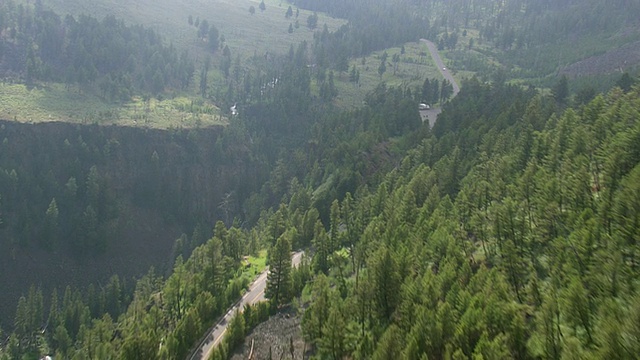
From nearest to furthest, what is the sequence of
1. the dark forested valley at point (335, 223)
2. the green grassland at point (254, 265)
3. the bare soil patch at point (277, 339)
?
the dark forested valley at point (335, 223) < the bare soil patch at point (277, 339) < the green grassland at point (254, 265)

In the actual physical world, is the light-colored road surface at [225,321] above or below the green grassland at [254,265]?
above

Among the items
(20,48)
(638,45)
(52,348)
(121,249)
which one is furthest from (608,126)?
(20,48)

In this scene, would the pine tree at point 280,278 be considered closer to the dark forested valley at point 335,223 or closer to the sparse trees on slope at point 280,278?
the sparse trees on slope at point 280,278

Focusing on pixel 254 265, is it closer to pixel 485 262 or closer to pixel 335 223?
pixel 335 223

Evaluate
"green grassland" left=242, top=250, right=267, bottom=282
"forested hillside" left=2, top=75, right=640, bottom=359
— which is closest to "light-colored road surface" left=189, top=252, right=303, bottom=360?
"green grassland" left=242, top=250, right=267, bottom=282

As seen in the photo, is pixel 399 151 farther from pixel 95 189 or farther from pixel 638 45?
pixel 638 45

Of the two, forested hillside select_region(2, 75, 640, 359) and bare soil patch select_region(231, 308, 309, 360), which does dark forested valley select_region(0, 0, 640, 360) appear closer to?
A: forested hillside select_region(2, 75, 640, 359)

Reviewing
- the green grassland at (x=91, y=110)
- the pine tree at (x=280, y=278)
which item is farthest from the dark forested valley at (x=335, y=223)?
the green grassland at (x=91, y=110)
